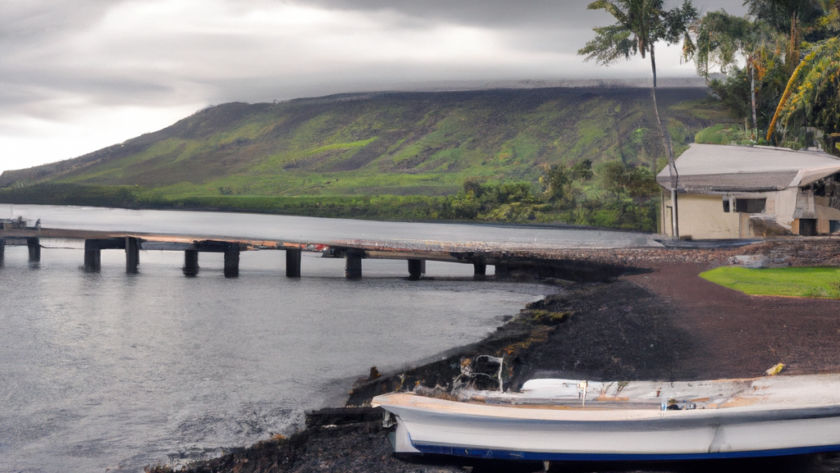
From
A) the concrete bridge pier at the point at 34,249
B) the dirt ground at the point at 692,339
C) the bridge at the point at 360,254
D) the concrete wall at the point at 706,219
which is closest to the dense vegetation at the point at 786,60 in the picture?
the concrete wall at the point at 706,219

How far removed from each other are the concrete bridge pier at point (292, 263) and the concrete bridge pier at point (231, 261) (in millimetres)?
3290

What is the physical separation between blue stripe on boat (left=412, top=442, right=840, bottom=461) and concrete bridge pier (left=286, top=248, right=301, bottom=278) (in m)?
37.2

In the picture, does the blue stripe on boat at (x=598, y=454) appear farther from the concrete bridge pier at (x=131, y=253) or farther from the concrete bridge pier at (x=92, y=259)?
the concrete bridge pier at (x=92, y=259)

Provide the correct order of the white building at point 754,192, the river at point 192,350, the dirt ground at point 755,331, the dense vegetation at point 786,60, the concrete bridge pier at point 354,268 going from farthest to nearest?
1. the concrete bridge pier at point 354,268
2. the dense vegetation at point 786,60
3. the white building at point 754,192
4. the river at point 192,350
5. the dirt ground at point 755,331

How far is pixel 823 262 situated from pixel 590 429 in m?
16.9

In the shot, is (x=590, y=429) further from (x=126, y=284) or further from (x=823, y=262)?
(x=126, y=284)

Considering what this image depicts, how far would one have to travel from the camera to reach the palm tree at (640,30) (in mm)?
38062

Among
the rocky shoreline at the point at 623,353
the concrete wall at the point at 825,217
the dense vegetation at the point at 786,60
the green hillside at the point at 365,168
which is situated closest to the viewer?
the rocky shoreline at the point at 623,353

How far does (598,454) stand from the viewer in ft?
25.2

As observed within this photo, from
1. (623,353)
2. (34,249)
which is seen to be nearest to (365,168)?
(34,249)

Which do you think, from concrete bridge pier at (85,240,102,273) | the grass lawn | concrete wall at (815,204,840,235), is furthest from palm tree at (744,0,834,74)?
concrete bridge pier at (85,240,102,273)

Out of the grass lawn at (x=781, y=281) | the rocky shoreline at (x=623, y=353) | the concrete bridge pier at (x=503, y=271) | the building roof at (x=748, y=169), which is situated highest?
the building roof at (x=748, y=169)

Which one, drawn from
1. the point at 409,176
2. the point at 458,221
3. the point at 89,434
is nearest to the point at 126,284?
the point at 89,434

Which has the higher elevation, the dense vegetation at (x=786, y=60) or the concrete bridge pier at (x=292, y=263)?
the dense vegetation at (x=786, y=60)
